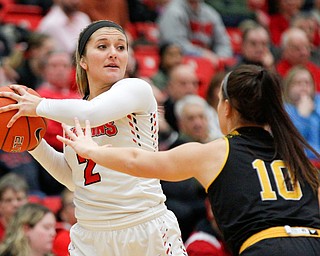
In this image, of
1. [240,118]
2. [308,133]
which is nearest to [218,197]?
[240,118]

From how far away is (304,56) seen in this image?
10750 millimetres

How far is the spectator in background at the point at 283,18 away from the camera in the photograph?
41.9 ft

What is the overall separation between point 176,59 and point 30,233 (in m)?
4.37

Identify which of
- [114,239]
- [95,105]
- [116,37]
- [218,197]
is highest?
[116,37]

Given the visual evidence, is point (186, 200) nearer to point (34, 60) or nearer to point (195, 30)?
point (34, 60)

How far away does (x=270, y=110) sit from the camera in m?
4.02

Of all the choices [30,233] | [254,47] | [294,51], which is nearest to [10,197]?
[30,233]

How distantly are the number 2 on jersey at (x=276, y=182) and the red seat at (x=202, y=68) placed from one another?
6561 mm

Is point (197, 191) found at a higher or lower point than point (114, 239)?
lower

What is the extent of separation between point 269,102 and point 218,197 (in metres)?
0.56

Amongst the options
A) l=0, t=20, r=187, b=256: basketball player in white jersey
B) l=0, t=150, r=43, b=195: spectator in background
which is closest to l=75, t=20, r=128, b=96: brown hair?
l=0, t=20, r=187, b=256: basketball player in white jersey

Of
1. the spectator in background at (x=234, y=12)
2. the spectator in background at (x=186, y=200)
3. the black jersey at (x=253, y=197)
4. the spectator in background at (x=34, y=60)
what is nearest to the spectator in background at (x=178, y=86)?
the spectator in background at (x=186, y=200)

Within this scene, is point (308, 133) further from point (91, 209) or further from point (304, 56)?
point (91, 209)

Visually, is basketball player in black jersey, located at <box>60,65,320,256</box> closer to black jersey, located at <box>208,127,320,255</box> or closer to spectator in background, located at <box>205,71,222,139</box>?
black jersey, located at <box>208,127,320,255</box>
